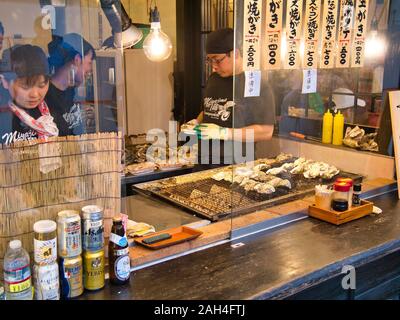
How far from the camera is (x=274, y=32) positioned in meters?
2.21

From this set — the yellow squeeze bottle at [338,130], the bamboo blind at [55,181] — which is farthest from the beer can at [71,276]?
the yellow squeeze bottle at [338,130]

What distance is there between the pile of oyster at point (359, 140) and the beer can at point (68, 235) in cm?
216

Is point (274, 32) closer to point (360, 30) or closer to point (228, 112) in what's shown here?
point (360, 30)

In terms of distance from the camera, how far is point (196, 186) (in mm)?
2621

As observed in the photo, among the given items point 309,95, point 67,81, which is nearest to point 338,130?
point 309,95

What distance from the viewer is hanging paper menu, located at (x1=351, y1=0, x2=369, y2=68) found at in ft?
8.70

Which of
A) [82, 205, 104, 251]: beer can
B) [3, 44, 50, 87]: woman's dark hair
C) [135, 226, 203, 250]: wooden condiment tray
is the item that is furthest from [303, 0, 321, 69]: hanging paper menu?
[82, 205, 104, 251]: beer can

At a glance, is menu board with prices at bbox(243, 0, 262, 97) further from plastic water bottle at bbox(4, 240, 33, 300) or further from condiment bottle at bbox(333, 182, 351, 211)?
plastic water bottle at bbox(4, 240, 33, 300)

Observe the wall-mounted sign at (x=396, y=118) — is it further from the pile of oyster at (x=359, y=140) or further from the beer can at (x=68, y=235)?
the beer can at (x=68, y=235)

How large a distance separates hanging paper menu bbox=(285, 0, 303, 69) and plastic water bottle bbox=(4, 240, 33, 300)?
1713 mm

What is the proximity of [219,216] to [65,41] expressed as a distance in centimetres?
104

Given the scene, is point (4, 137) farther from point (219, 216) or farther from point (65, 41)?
point (219, 216)

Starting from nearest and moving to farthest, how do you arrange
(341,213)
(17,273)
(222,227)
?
(17,273) < (222,227) < (341,213)

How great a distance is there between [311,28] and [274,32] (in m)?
0.35
